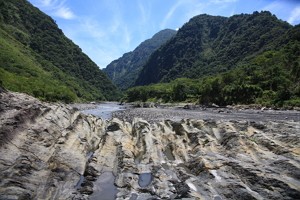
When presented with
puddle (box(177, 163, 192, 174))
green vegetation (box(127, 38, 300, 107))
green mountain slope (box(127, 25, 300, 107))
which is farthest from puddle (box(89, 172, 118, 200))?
green mountain slope (box(127, 25, 300, 107))

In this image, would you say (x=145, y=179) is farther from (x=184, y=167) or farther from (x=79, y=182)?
(x=79, y=182)

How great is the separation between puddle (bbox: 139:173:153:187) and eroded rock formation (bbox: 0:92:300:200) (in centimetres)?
8

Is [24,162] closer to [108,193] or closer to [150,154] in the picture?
[108,193]

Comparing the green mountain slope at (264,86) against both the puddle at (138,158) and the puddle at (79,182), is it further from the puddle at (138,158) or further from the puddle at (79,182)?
the puddle at (79,182)

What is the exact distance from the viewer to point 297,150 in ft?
91.8

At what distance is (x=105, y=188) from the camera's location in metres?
25.0

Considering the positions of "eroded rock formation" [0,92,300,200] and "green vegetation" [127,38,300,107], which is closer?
"eroded rock formation" [0,92,300,200]

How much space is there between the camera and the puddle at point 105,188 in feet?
76.8

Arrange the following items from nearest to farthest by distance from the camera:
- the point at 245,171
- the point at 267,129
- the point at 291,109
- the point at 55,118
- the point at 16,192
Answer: the point at 16,192 → the point at 245,171 → the point at 55,118 → the point at 267,129 → the point at 291,109

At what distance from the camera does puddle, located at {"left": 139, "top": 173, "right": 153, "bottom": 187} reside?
2572 centimetres

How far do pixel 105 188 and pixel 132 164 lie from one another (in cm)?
538

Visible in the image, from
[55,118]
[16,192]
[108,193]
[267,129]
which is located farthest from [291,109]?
[16,192]

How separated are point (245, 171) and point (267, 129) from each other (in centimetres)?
2132

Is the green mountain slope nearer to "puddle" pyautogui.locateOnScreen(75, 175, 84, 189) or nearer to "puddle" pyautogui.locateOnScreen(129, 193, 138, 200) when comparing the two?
"puddle" pyautogui.locateOnScreen(75, 175, 84, 189)
